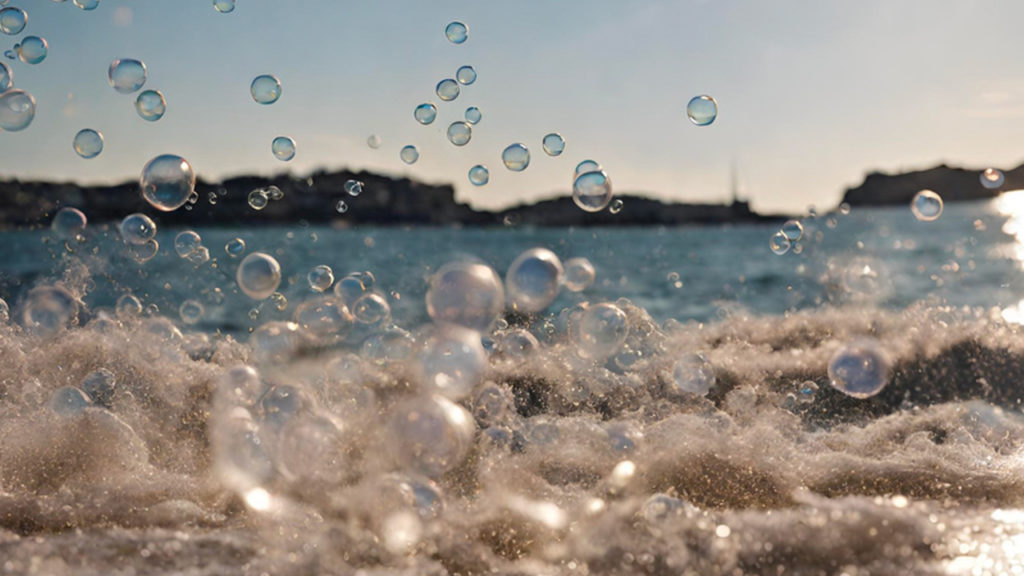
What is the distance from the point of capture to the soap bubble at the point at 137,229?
191 inches

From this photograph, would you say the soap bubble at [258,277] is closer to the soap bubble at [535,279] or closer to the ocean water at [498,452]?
the ocean water at [498,452]

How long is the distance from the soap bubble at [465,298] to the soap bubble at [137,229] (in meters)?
2.38

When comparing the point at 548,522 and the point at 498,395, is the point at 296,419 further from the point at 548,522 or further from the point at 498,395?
the point at 498,395

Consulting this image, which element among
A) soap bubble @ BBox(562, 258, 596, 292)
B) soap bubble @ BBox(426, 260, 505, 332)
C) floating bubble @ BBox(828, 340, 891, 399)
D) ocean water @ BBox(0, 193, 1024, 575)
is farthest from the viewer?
soap bubble @ BBox(562, 258, 596, 292)

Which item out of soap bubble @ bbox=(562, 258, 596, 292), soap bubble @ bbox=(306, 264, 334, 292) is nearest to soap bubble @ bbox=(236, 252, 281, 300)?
soap bubble @ bbox=(306, 264, 334, 292)

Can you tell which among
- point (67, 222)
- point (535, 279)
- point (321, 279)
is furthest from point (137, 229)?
point (535, 279)

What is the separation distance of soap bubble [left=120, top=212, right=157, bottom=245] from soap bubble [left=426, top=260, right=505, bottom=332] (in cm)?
238

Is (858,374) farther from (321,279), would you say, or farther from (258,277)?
(321,279)

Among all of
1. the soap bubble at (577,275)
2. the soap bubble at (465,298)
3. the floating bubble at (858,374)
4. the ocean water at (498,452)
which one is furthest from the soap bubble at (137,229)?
the floating bubble at (858,374)

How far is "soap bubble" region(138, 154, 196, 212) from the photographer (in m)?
4.09

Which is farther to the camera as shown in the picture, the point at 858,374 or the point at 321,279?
the point at 321,279

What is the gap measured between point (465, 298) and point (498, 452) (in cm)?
79

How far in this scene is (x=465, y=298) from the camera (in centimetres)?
312

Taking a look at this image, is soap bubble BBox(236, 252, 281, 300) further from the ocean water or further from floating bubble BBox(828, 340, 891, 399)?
floating bubble BBox(828, 340, 891, 399)
